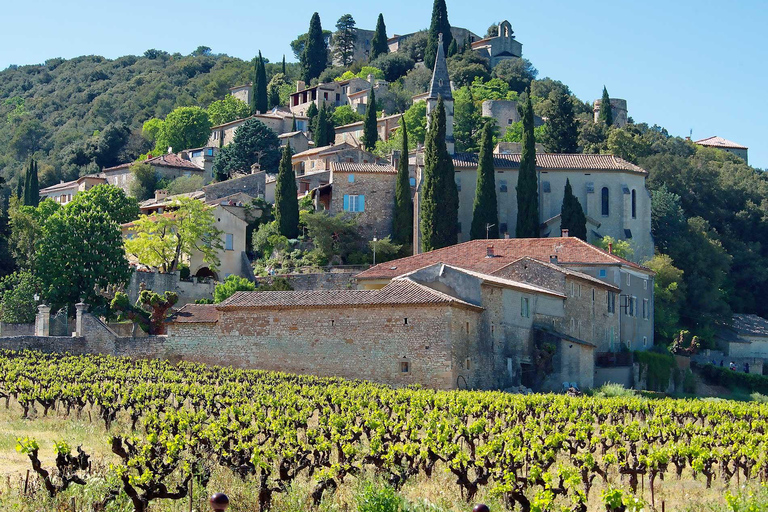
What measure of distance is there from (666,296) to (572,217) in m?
6.85

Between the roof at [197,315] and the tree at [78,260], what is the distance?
362 inches

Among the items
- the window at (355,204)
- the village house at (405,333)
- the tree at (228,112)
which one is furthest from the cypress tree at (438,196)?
the tree at (228,112)

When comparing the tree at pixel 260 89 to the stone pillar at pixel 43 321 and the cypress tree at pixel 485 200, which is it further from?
the stone pillar at pixel 43 321

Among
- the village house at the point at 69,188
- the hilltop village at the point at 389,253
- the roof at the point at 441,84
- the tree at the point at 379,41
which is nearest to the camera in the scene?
the hilltop village at the point at 389,253

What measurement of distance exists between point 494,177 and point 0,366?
3646cm

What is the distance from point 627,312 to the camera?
5934 cm

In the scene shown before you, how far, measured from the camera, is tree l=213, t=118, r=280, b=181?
305ft

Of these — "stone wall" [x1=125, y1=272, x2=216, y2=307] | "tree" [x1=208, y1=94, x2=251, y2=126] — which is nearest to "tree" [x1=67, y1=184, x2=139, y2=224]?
"stone wall" [x1=125, y1=272, x2=216, y2=307]

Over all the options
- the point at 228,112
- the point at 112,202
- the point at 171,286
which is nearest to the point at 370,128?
the point at 228,112

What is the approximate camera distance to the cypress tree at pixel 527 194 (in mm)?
67500

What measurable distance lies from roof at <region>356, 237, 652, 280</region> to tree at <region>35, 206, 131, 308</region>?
39.3ft

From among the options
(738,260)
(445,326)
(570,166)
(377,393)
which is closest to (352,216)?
(570,166)

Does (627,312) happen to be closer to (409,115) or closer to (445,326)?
(445,326)

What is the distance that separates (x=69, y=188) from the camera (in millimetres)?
99812
